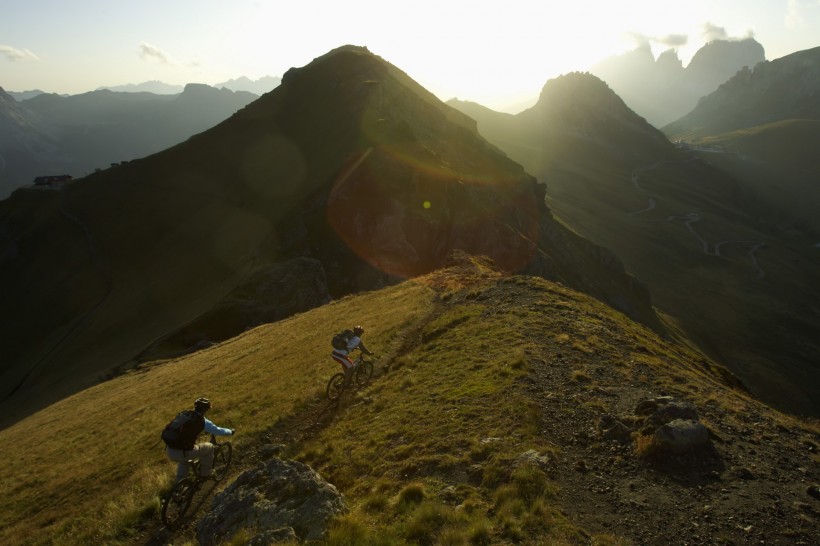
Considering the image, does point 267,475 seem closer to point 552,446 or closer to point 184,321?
point 552,446

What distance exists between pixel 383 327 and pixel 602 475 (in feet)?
68.0

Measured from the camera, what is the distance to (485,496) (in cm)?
1295

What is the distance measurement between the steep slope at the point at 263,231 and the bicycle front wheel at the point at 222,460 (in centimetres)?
3971

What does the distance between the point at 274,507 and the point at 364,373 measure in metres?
12.5

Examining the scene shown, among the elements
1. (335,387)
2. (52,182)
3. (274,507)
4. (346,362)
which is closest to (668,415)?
(274,507)

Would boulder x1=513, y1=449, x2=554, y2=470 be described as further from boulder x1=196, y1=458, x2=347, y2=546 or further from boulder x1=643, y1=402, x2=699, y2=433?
boulder x1=196, y1=458, x2=347, y2=546

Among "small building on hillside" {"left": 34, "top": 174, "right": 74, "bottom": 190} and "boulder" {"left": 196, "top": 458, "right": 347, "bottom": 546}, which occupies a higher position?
"small building on hillside" {"left": 34, "top": 174, "right": 74, "bottom": 190}

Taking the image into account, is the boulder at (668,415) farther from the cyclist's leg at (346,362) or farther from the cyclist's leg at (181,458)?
the cyclist's leg at (181,458)

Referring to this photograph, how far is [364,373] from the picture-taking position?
974 inches

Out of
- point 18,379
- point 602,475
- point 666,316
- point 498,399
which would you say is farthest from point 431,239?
point 666,316

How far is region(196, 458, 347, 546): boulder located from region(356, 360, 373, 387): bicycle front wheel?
33.1 ft

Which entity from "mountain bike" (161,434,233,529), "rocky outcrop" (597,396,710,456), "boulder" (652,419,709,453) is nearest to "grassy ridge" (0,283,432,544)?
"mountain bike" (161,434,233,529)

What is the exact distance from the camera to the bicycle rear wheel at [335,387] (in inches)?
918

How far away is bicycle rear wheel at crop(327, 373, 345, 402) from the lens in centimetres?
2333
